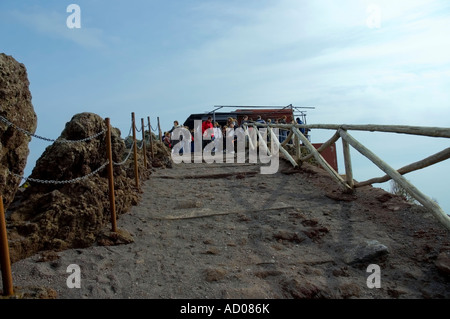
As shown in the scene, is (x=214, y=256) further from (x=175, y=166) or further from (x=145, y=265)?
(x=175, y=166)

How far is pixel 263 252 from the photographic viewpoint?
461cm

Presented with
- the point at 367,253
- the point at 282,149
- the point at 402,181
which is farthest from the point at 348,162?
the point at 282,149

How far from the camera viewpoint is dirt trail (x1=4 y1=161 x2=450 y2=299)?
3717mm

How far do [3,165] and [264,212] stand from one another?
12.0ft

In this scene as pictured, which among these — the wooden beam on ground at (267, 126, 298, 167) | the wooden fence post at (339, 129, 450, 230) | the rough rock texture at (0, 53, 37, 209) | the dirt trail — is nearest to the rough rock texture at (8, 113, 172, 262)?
the dirt trail

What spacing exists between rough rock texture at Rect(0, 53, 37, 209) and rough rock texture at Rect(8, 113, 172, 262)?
1.84 ft

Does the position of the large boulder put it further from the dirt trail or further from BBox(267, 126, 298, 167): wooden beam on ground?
BBox(267, 126, 298, 167): wooden beam on ground

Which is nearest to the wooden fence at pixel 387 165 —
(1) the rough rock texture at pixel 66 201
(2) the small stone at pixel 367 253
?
(2) the small stone at pixel 367 253

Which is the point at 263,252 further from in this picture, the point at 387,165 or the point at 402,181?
the point at 387,165

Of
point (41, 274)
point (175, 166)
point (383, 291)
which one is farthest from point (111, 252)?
point (175, 166)

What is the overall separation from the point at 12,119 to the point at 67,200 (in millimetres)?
1289

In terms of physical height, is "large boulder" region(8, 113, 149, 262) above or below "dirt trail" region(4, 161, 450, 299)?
above

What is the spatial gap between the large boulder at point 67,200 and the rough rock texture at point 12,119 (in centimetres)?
40

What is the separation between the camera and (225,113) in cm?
2447
